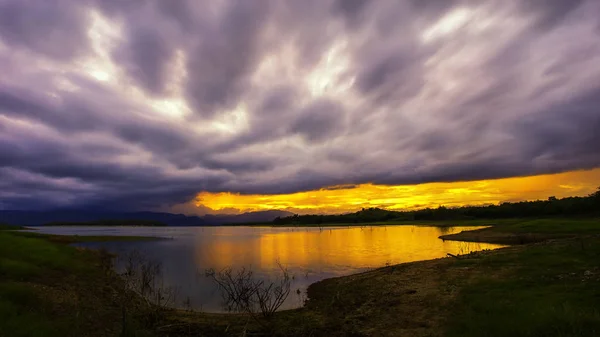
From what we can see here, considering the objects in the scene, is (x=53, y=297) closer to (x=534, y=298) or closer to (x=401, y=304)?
(x=401, y=304)

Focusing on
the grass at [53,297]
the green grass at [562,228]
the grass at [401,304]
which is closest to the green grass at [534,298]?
the grass at [401,304]

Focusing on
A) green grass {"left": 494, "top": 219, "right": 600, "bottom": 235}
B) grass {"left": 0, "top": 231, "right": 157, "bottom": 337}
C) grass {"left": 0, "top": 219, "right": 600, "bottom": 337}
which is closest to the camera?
grass {"left": 0, "top": 219, "right": 600, "bottom": 337}

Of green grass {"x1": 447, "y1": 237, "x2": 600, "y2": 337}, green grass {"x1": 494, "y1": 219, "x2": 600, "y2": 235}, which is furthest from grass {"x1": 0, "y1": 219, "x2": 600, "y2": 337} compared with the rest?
green grass {"x1": 494, "y1": 219, "x2": 600, "y2": 235}

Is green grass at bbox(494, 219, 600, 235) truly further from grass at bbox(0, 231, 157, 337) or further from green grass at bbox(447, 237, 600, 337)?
grass at bbox(0, 231, 157, 337)

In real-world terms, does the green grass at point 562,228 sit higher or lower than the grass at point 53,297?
higher

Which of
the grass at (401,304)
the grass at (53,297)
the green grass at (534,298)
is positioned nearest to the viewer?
the green grass at (534,298)

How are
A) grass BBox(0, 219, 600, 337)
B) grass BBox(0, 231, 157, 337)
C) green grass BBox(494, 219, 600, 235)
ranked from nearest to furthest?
grass BBox(0, 219, 600, 337) < grass BBox(0, 231, 157, 337) < green grass BBox(494, 219, 600, 235)

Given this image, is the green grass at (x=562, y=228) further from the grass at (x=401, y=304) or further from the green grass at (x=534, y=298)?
the grass at (x=401, y=304)

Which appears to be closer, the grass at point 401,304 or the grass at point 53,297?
the grass at point 401,304

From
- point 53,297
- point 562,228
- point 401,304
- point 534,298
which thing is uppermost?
point 562,228

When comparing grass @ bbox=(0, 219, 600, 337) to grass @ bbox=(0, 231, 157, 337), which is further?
grass @ bbox=(0, 231, 157, 337)

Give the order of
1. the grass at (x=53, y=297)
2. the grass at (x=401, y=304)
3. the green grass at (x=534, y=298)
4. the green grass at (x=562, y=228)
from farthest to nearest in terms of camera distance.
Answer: the green grass at (x=562, y=228), the grass at (x=53, y=297), the grass at (x=401, y=304), the green grass at (x=534, y=298)

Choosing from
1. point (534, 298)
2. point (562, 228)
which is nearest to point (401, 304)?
point (534, 298)

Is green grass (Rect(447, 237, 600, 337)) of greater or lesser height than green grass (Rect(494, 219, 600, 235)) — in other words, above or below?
below
